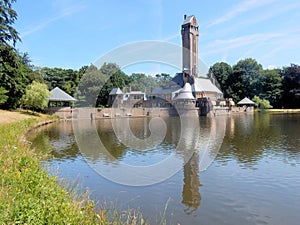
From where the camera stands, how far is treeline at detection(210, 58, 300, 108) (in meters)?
74.0

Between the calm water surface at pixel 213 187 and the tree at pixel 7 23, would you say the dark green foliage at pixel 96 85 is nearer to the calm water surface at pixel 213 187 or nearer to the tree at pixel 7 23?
the tree at pixel 7 23

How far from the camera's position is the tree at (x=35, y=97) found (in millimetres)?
40656

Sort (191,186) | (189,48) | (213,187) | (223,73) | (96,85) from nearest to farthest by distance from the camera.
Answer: (213,187)
(191,186)
(96,85)
(189,48)
(223,73)

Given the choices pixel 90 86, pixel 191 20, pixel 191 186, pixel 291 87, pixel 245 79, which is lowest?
pixel 191 186

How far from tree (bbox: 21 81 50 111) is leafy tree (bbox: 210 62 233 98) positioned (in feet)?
183

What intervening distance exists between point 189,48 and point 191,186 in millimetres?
66656

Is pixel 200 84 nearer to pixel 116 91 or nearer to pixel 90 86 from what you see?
pixel 116 91

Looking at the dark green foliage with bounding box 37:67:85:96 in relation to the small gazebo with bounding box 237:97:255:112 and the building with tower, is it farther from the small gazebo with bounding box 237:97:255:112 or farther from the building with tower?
the small gazebo with bounding box 237:97:255:112

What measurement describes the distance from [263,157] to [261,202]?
6.73m

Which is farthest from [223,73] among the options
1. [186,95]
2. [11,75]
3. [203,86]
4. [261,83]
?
[11,75]

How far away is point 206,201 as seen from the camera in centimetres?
830

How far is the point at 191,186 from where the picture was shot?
9891 millimetres

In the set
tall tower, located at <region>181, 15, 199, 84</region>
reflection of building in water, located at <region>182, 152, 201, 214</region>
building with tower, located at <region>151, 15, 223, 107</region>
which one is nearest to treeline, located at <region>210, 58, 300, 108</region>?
building with tower, located at <region>151, 15, 223, 107</region>

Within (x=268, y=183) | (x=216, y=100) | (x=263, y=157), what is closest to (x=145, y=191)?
(x=268, y=183)
